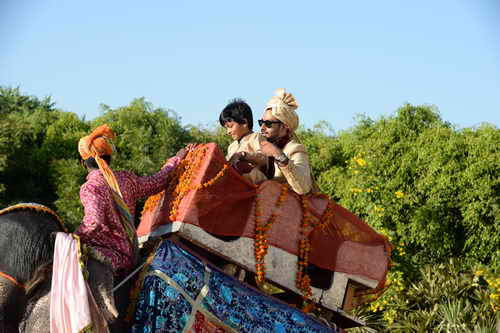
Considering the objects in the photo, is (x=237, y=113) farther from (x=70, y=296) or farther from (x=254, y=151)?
(x=70, y=296)

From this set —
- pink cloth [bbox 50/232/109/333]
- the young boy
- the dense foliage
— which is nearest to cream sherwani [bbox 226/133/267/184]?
the young boy

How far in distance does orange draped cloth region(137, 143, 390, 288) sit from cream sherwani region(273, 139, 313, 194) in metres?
0.10

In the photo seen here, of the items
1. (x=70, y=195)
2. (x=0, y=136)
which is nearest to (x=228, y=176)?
(x=70, y=195)

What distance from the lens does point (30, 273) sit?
15.6ft

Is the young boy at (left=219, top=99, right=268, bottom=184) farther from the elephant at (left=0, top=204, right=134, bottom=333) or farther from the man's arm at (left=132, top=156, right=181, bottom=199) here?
the elephant at (left=0, top=204, right=134, bottom=333)

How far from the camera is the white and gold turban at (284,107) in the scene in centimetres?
610

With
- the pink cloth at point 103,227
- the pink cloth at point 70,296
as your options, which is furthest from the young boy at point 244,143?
the pink cloth at point 70,296

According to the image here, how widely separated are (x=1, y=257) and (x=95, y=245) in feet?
2.01

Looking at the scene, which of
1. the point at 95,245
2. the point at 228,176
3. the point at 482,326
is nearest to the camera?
the point at 95,245

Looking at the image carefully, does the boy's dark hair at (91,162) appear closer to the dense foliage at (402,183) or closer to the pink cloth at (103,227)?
the pink cloth at (103,227)

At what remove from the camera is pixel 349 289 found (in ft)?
19.7

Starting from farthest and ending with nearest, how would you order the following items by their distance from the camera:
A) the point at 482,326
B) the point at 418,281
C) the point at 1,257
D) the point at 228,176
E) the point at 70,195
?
1. the point at 70,195
2. the point at 418,281
3. the point at 482,326
4. the point at 228,176
5. the point at 1,257

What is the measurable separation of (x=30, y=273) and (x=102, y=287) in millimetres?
441

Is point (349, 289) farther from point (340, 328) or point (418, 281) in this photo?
point (418, 281)
